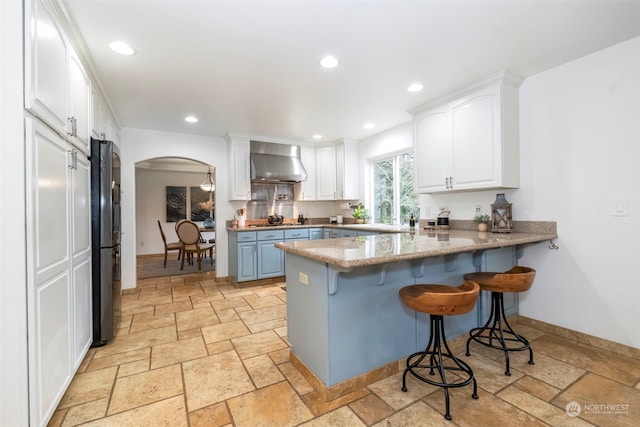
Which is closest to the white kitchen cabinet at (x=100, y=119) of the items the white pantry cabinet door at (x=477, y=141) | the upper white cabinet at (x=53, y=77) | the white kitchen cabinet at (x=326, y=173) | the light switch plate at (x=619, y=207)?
the upper white cabinet at (x=53, y=77)

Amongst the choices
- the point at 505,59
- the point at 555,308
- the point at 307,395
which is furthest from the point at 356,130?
the point at 307,395

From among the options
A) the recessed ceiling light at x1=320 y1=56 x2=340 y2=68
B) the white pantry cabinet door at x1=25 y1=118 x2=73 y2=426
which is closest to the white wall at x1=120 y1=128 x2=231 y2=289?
the white pantry cabinet door at x1=25 y1=118 x2=73 y2=426

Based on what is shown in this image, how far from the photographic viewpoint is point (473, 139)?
118 inches

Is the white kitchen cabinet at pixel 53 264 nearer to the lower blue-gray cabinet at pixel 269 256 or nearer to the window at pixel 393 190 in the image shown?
the lower blue-gray cabinet at pixel 269 256

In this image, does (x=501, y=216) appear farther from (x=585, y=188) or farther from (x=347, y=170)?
(x=347, y=170)

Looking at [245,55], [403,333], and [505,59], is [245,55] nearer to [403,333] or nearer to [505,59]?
[505,59]

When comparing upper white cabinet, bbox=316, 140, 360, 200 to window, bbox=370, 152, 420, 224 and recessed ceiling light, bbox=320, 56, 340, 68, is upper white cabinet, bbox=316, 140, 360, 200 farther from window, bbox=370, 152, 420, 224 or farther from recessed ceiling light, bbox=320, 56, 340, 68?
recessed ceiling light, bbox=320, 56, 340, 68

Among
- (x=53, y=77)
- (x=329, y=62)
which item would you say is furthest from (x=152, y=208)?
(x=329, y=62)

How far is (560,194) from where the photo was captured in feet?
8.77

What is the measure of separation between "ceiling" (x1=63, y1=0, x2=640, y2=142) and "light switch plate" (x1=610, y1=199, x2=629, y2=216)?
4.13 feet

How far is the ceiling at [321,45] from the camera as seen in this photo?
1.87m

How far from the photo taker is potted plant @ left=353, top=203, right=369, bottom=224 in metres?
5.14

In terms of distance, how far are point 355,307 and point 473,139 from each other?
86.3 inches

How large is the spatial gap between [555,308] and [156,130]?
548cm
